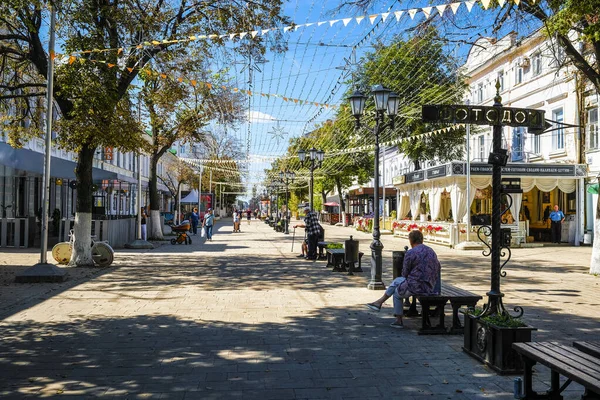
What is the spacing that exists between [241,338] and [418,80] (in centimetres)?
1856

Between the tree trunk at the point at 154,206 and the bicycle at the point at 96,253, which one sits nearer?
the bicycle at the point at 96,253

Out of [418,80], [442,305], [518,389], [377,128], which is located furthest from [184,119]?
[518,389]

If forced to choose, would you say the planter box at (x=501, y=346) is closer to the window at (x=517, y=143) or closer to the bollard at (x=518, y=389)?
the bollard at (x=518, y=389)

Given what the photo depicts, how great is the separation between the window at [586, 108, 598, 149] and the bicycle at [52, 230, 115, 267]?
19518 millimetres

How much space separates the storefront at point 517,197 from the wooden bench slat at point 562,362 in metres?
18.0

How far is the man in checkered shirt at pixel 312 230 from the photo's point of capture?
1580cm

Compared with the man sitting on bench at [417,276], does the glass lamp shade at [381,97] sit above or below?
above

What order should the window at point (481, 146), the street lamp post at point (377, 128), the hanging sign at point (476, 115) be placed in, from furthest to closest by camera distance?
the window at point (481, 146)
the street lamp post at point (377, 128)
the hanging sign at point (476, 115)

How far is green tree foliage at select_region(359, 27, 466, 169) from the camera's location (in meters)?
15.2

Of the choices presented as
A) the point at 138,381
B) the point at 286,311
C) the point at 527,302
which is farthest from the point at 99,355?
the point at 527,302

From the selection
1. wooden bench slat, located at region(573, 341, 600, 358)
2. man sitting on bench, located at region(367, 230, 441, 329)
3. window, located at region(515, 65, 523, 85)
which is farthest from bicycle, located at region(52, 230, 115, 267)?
window, located at region(515, 65, 523, 85)

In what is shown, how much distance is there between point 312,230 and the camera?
16.1m

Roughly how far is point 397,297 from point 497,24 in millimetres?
8266

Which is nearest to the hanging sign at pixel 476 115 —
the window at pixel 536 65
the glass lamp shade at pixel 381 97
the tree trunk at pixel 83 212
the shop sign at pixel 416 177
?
the glass lamp shade at pixel 381 97
